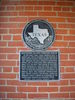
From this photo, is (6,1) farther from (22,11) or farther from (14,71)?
(14,71)

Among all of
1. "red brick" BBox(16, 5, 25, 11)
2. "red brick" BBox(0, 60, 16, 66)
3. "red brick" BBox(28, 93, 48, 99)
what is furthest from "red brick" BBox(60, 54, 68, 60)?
"red brick" BBox(16, 5, 25, 11)

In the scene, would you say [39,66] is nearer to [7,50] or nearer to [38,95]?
[38,95]

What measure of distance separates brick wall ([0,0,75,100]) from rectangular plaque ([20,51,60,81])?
3.0 inches

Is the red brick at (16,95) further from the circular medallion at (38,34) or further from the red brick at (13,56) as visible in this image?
the circular medallion at (38,34)

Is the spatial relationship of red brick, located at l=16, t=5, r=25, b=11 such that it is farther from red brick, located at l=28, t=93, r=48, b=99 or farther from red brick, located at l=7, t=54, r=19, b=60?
red brick, located at l=28, t=93, r=48, b=99

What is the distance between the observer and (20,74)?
3230 mm

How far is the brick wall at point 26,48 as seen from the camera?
324 cm

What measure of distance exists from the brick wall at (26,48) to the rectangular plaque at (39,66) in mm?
77

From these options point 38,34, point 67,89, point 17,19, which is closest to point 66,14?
point 38,34

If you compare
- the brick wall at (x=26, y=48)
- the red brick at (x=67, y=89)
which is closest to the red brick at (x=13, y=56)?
the brick wall at (x=26, y=48)

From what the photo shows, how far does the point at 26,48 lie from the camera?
10.7 feet

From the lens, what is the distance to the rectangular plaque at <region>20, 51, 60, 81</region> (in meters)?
3.23

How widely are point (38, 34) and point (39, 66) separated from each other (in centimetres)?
49

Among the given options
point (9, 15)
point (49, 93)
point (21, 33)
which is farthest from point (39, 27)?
point (49, 93)
